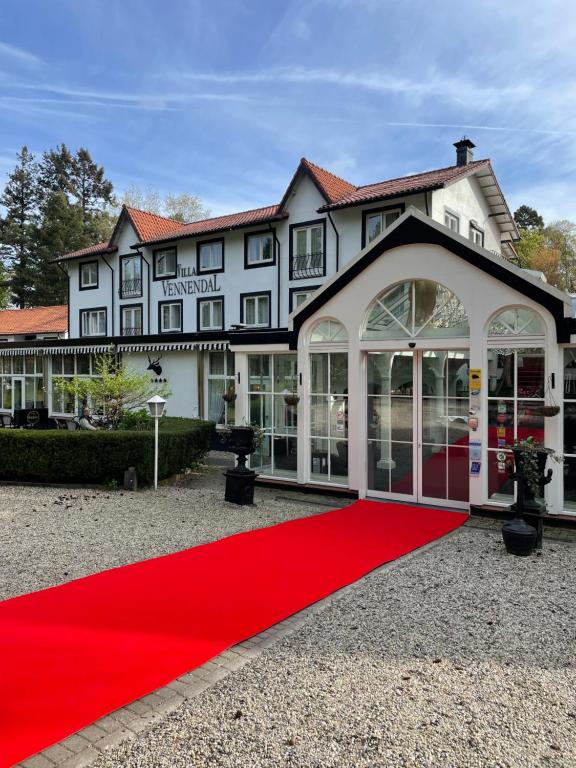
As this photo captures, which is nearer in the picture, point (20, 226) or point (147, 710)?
point (147, 710)

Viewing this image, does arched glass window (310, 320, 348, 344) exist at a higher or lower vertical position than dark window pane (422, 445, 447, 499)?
higher

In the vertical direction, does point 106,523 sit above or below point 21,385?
below

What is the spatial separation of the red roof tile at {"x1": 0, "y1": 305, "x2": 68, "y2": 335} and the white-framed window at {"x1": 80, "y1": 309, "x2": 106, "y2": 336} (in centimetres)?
416

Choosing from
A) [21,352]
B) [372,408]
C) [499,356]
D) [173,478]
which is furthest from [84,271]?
→ [499,356]

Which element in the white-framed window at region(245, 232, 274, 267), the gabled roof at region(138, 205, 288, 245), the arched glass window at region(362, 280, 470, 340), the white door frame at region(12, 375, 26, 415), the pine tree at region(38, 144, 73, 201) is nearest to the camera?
the arched glass window at region(362, 280, 470, 340)

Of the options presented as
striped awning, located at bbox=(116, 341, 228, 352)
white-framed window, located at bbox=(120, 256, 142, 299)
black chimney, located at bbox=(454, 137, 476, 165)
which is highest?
black chimney, located at bbox=(454, 137, 476, 165)

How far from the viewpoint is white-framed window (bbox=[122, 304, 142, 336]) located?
86.6ft

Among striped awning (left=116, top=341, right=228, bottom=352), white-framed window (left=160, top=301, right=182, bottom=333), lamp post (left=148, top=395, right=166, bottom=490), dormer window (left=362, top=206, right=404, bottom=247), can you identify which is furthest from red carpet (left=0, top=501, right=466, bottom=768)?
white-framed window (left=160, top=301, right=182, bottom=333)

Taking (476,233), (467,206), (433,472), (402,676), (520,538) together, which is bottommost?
(402,676)

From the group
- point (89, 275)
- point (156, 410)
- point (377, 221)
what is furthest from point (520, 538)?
point (89, 275)

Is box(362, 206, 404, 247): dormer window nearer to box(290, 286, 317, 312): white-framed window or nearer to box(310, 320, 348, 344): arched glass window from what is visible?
box(290, 286, 317, 312): white-framed window

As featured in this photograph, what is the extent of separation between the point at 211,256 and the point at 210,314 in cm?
243

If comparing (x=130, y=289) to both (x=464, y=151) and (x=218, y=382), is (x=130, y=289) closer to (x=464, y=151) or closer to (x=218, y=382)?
(x=218, y=382)

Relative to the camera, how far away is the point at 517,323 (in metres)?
8.69
